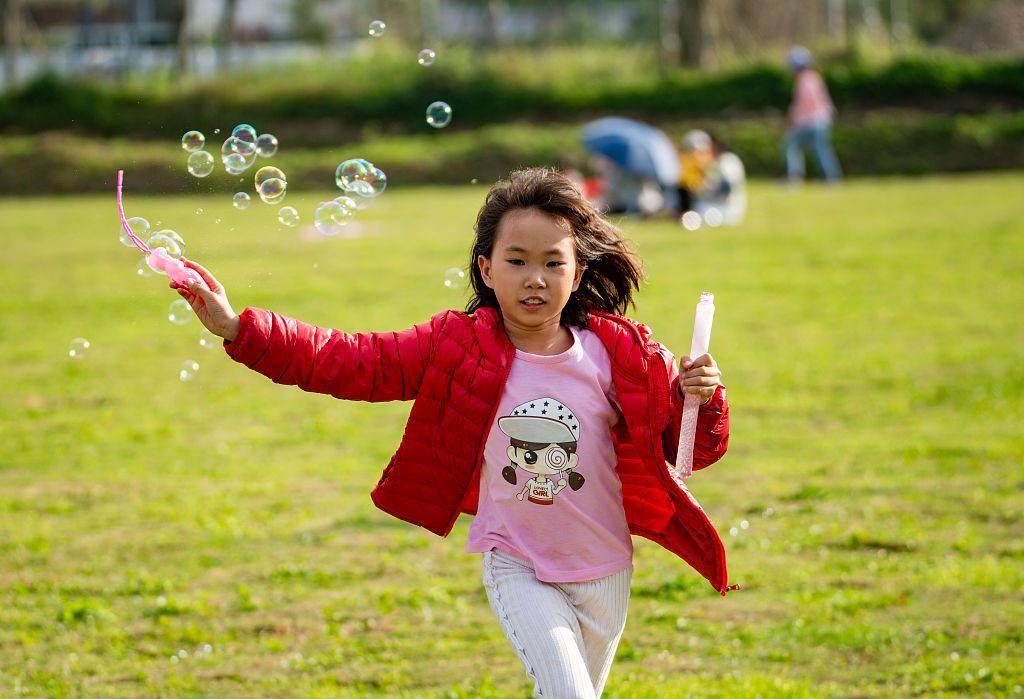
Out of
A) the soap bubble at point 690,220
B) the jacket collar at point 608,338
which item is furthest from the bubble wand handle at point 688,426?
the soap bubble at point 690,220

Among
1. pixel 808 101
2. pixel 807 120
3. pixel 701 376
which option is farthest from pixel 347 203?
pixel 807 120

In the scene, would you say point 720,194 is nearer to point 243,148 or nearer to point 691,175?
point 691,175

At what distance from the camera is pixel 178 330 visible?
43.5 feet

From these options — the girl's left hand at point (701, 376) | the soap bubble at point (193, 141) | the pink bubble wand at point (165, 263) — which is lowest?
the girl's left hand at point (701, 376)

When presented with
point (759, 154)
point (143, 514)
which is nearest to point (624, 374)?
point (143, 514)

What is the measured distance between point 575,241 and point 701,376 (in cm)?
55

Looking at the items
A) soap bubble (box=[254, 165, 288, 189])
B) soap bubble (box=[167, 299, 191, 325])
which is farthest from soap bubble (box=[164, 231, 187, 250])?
soap bubble (box=[254, 165, 288, 189])

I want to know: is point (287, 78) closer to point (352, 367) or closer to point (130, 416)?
point (130, 416)

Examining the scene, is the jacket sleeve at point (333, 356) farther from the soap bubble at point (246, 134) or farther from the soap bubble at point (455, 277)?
the soap bubble at point (246, 134)

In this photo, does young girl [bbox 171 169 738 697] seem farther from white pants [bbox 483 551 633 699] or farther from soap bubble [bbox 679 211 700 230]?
soap bubble [bbox 679 211 700 230]

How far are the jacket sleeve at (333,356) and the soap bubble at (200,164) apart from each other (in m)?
0.99

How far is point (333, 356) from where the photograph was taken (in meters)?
3.71

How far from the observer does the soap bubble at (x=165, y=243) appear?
12.9 ft

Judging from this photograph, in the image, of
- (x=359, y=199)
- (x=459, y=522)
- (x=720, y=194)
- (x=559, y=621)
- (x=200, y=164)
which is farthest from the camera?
(x=720, y=194)
